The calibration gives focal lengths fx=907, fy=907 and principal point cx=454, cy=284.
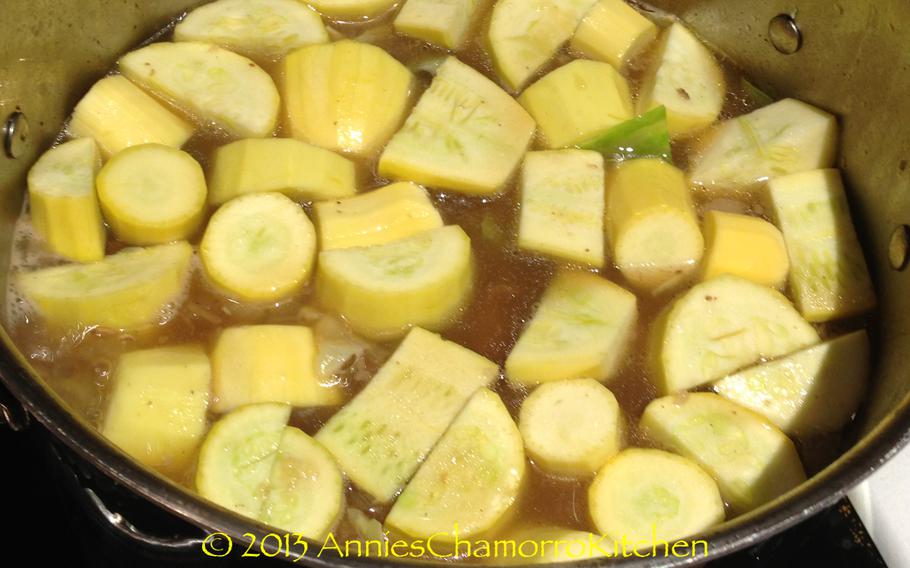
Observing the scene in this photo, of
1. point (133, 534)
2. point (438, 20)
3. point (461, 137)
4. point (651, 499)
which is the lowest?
point (133, 534)

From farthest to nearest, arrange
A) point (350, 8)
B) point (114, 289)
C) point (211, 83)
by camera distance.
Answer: point (350, 8) < point (211, 83) < point (114, 289)

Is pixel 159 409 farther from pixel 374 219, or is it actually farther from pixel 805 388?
pixel 805 388

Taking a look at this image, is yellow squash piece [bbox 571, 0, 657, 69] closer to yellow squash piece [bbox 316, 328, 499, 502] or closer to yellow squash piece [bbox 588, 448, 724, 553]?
yellow squash piece [bbox 316, 328, 499, 502]

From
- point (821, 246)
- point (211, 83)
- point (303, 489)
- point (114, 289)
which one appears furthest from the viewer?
point (211, 83)

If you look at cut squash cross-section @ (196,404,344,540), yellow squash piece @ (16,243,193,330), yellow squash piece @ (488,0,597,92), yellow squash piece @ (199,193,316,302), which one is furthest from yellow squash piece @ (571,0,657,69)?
cut squash cross-section @ (196,404,344,540)

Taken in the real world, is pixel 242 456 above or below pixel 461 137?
below

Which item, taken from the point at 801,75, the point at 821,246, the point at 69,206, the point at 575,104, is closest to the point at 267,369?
the point at 69,206

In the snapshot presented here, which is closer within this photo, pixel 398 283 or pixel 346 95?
pixel 398 283
